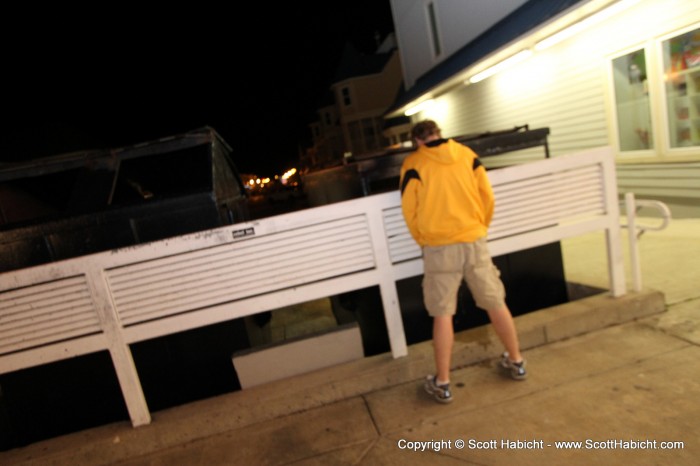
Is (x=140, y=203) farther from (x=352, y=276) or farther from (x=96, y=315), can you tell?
(x=352, y=276)

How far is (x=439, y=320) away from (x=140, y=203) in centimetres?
234

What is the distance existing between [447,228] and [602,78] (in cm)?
618

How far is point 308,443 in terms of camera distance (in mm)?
2686

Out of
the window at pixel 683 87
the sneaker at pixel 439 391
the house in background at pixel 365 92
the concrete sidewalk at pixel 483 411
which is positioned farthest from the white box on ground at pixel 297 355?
the house in background at pixel 365 92

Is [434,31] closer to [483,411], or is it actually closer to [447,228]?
[447,228]

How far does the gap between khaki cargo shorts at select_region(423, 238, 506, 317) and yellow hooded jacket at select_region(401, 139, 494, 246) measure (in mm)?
64

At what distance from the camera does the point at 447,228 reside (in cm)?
274

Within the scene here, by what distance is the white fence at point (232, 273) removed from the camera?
115 inches

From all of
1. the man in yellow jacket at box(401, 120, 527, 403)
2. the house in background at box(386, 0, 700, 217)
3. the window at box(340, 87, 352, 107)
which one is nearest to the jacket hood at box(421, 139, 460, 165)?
the man in yellow jacket at box(401, 120, 527, 403)

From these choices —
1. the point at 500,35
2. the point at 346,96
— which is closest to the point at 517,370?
the point at 500,35

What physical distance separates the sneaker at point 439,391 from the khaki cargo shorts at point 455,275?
47cm

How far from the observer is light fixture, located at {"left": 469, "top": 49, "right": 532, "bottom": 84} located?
828 centimetres

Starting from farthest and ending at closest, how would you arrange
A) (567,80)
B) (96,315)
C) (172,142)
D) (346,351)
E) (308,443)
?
(567,80)
(172,142)
(346,351)
(96,315)
(308,443)

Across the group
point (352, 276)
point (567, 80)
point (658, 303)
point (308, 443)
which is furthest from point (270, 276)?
point (567, 80)
